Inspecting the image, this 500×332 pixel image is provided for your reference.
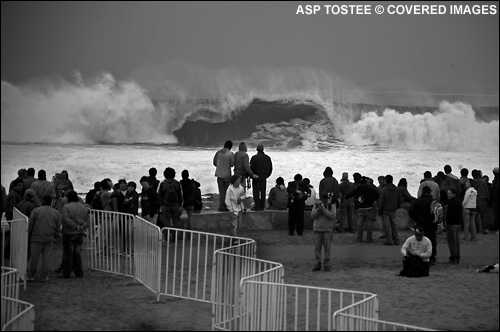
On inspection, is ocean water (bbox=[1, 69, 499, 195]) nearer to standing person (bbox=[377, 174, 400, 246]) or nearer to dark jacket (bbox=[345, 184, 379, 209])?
dark jacket (bbox=[345, 184, 379, 209])

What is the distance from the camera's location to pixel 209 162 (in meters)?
22.1

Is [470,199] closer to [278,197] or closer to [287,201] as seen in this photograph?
[287,201]

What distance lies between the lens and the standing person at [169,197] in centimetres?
1549

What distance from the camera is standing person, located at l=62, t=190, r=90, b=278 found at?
12617 millimetres

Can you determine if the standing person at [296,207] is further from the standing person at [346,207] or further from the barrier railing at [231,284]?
the barrier railing at [231,284]

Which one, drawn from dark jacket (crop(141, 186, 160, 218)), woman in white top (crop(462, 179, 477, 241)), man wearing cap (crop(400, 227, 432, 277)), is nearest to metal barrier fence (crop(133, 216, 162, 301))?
dark jacket (crop(141, 186, 160, 218))

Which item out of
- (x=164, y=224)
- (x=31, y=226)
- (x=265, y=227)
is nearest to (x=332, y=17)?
(x=265, y=227)

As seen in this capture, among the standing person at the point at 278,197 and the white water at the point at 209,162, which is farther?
the white water at the point at 209,162

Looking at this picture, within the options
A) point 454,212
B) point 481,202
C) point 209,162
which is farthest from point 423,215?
point 209,162

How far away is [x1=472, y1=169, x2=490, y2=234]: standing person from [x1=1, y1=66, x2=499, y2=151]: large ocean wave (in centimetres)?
420

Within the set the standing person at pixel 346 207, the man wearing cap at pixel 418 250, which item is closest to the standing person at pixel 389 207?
the standing person at pixel 346 207

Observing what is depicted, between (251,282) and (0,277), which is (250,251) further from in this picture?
(0,277)

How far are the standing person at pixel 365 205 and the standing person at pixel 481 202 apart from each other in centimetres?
236

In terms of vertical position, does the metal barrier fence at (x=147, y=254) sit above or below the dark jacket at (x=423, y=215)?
below
